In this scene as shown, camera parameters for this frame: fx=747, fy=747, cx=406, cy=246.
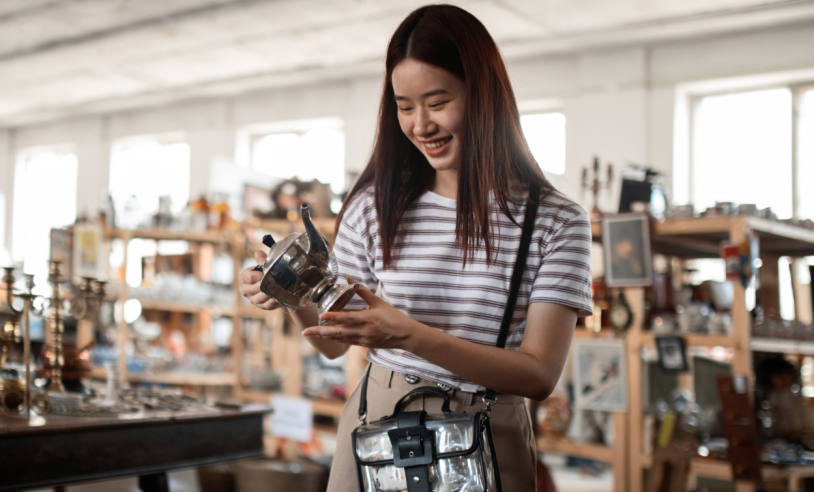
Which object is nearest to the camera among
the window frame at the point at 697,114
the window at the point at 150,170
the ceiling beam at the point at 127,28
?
the ceiling beam at the point at 127,28

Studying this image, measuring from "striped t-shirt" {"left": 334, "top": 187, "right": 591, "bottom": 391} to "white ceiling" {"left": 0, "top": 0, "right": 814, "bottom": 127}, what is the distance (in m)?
5.17

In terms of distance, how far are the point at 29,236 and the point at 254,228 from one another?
27.8ft

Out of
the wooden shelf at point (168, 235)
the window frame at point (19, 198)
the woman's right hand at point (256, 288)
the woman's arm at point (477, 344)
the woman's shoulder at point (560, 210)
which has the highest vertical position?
the window frame at point (19, 198)

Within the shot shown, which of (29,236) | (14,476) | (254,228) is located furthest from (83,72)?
(14,476)

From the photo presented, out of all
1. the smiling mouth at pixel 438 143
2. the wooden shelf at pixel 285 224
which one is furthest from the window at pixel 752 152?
the smiling mouth at pixel 438 143

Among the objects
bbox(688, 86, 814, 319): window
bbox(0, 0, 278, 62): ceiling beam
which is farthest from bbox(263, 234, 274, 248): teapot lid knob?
bbox(688, 86, 814, 319): window

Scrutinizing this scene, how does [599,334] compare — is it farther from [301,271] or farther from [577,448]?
[301,271]

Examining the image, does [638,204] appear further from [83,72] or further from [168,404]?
[83,72]

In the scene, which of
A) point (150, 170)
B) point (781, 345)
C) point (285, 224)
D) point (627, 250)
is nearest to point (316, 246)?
point (627, 250)

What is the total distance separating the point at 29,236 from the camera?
11734mm

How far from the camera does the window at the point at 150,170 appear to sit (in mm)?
10523

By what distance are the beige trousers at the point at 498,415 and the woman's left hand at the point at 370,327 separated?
21cm

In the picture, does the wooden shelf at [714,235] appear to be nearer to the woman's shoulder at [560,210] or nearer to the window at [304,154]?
the woman's shoulder at [560,210]

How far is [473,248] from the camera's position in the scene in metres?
1.33
